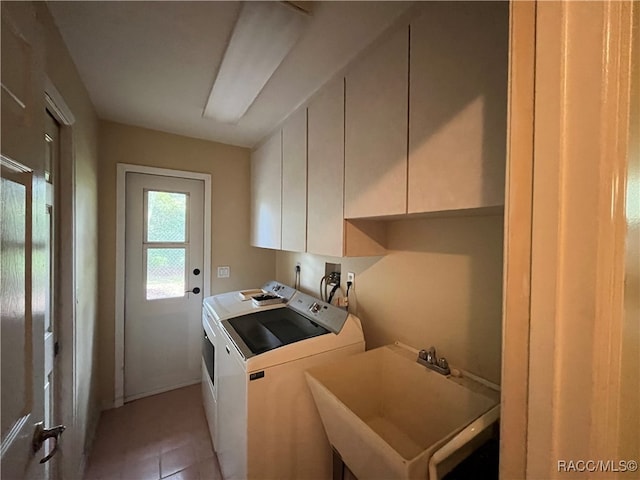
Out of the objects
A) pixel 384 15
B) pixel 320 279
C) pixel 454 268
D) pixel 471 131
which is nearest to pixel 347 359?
pixel 454 268

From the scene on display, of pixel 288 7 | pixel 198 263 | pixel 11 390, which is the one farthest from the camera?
pixel 198 263

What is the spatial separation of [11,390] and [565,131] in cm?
116

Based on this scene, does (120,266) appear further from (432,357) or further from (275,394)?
(432,357)

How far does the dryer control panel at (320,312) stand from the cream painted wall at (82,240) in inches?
50.9

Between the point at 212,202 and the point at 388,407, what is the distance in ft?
7.57

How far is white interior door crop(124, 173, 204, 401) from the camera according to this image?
2.38 meters

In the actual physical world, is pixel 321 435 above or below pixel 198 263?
below

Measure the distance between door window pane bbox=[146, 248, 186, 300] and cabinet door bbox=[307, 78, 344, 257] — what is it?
5.17 feet

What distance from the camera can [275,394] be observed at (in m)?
1.30

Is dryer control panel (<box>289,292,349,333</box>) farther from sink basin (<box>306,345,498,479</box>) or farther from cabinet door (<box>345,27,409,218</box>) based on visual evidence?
cabinet door (<box>345,27,409,218</box>)

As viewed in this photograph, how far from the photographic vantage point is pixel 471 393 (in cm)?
108

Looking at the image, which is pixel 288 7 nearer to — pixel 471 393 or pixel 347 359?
pixel 347 359

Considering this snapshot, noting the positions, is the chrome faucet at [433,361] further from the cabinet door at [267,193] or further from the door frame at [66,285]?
A: the door frame at [66,285]

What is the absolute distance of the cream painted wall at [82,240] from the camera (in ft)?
4.10
